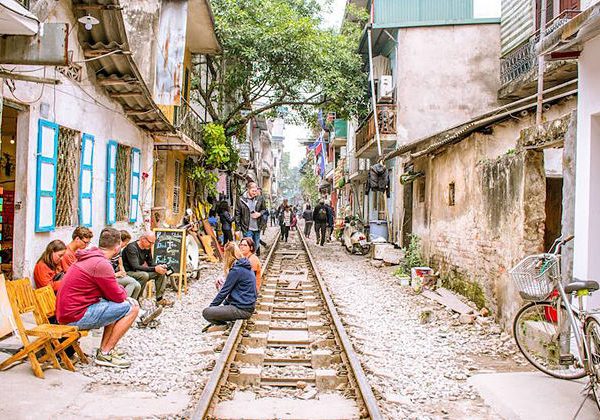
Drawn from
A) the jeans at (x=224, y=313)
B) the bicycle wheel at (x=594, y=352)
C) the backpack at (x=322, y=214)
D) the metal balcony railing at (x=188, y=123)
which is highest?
the metal balcony railing at (x=188, y=123)

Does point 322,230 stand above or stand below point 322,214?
below

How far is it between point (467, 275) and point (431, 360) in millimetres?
3752

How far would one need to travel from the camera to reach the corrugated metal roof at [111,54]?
349 inches

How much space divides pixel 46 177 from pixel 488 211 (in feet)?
21.2

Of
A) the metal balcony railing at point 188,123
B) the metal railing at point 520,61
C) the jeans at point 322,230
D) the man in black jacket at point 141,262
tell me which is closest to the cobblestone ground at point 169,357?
the man in black jacket at point 141,262

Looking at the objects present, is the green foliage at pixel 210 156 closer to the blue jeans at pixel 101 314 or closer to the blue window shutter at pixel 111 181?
the blue window shutter at pixel 111 181

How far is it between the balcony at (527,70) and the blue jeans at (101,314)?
869cm

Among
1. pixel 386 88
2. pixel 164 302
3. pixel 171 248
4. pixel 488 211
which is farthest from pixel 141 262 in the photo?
pixel 386 88

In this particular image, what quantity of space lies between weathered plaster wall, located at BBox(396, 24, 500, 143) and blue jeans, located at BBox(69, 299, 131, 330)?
49.3ft

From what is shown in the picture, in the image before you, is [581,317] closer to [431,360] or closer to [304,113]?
[431,360]

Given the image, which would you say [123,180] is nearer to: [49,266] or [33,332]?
[49,266]

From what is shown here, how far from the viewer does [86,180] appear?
30.5ft

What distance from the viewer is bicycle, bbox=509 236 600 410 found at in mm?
5160

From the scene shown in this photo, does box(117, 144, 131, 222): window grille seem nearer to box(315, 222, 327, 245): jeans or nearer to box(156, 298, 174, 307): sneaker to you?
box(156, 298, 174, 307): sneaker
